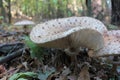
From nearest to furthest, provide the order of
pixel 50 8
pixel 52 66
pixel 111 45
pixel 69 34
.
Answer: pixel 69 34
pixel 111 45
pixel 52 66
pixel 50 8

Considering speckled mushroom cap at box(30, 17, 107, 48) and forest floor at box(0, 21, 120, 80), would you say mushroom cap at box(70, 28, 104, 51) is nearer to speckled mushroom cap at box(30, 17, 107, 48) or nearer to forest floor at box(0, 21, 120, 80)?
speckled mushroom cap at box(30, 17, 107, 48)

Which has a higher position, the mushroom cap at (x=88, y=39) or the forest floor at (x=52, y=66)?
the mushroom cap at (x=88, y=39)

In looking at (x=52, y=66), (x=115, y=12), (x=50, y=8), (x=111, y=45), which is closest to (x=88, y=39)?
(x=111, y=45)

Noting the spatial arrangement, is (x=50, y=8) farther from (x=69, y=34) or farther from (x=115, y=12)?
(x=69, y=34)

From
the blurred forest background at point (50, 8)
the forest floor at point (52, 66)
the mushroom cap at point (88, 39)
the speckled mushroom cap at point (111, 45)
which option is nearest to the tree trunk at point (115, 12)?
the forest floor at point (52, 66)

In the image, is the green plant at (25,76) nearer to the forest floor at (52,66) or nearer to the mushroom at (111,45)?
the forest floor at (52,66)

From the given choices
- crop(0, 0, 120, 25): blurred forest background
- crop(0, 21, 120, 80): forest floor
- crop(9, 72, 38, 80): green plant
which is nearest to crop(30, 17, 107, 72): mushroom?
crop(0, 21, 120, 80): forest floor

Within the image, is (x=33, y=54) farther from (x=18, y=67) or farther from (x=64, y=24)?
(x=64, y=24)
